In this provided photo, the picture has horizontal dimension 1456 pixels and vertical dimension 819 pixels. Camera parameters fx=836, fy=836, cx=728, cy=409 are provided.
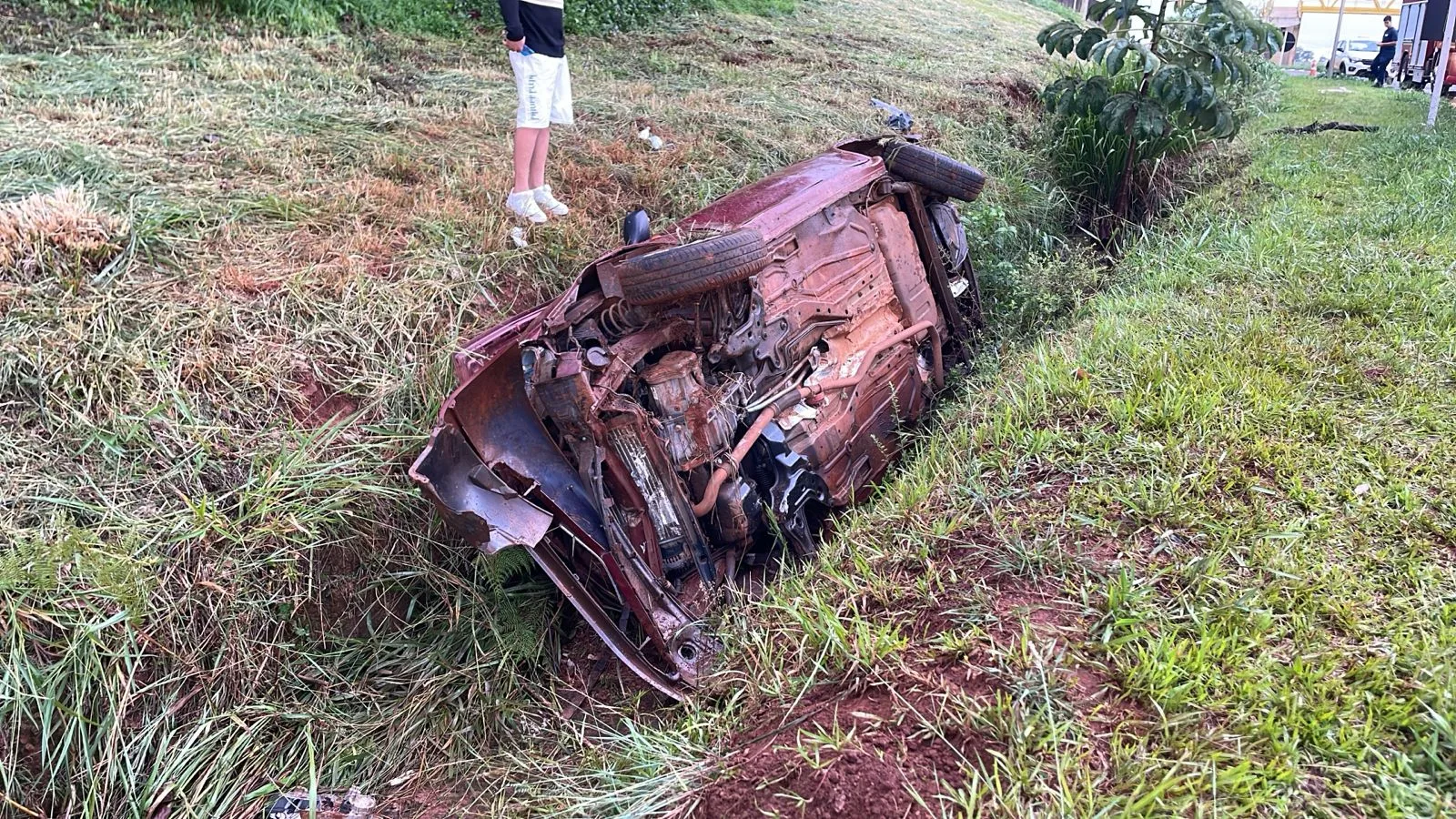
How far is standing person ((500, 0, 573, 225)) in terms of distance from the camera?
414 centimetres

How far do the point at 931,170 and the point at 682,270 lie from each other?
6.51 ft

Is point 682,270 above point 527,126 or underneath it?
underneath

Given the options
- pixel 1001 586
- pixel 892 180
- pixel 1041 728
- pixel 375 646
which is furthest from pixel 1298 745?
pixel 892 180

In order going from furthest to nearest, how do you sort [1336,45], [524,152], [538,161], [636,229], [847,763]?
[1336,45]
[538,161]
[524,152]
[636,229]
[847,763]

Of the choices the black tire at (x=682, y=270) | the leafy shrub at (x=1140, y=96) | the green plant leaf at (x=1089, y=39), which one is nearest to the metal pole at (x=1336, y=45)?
the leafy shrub at (x=1140, y=96)

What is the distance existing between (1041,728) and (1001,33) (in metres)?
14.4

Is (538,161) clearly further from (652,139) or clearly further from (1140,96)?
(1140,96)

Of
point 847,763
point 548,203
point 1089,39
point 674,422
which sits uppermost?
point 1089,39

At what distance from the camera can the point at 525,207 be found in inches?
180

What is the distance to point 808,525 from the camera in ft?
10.9

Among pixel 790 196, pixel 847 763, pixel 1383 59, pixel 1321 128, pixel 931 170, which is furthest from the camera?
pixel 1383 59

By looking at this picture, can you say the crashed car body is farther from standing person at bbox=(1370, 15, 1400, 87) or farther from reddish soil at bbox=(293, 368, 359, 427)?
standing person at bbox=(1370, 15, 1400, 87)

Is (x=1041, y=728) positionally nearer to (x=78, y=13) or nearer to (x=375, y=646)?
(x=375, y=646)

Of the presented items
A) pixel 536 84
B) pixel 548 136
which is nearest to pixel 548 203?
pixel 548 136
